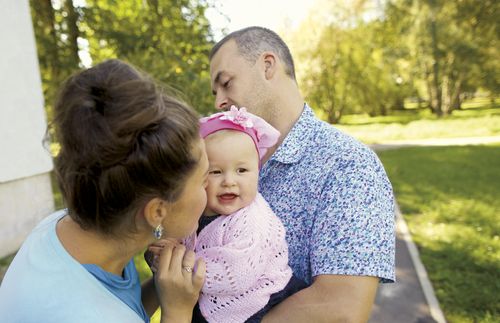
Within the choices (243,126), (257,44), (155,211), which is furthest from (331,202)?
(257,44)

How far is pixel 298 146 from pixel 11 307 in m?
1.22

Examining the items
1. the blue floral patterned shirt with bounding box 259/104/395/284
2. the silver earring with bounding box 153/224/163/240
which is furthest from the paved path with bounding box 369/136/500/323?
the silver earring with bounding box 153/224/163/240

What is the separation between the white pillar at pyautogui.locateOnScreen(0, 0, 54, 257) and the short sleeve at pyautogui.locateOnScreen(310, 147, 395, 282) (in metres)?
5.95

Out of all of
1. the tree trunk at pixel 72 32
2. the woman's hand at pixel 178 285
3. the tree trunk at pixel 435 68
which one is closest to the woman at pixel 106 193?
the woman's hand at pixel 178 285

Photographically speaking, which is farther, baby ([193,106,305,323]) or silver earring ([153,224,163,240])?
baby ([193,106,305,323])

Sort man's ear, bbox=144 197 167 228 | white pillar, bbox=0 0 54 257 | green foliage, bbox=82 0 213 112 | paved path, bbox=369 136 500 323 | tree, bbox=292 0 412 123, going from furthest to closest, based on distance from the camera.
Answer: tree, bbox=292 0 412 123 < green foliage, bbox=82 0 213 112 < white pillar, bbox=0 0 54 257 < paved path, bbox=369 136 500 323 < man's ear, bbox=144 197 167 228

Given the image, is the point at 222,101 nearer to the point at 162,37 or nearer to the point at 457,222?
the point at 457,222

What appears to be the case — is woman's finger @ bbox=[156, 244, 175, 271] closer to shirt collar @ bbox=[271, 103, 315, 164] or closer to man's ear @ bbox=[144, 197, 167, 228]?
man's ear @ bbox=[144, 197, 167, 228]

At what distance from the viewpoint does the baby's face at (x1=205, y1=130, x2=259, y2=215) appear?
176cm

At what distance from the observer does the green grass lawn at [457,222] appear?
4.70 m

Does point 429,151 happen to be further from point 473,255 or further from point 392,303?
point 392,303

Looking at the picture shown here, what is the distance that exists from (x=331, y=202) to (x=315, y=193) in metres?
0.10

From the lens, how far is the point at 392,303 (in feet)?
15.3

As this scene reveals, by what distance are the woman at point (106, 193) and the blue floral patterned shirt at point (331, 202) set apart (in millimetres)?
527
